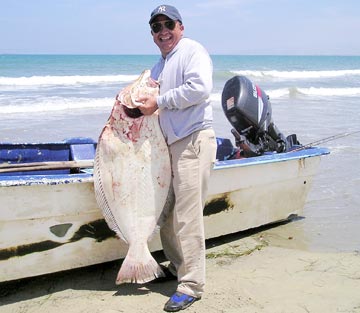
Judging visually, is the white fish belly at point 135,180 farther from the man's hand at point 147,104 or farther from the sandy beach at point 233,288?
the sandy beach at point 233,288

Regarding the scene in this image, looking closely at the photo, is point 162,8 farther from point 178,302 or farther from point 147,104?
point 178,302

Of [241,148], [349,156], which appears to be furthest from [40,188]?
[349,156]

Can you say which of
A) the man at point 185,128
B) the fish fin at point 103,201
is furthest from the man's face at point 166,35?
the fish fin at point 103,201

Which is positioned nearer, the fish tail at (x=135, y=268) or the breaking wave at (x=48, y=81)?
the fish tail at (x=135, y=268)

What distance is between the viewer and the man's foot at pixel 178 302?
349 centimetres

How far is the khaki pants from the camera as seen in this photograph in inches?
138

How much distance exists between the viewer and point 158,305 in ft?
11.8

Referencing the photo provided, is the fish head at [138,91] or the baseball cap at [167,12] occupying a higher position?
the baseball cap at [167,12]

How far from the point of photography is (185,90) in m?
3.26

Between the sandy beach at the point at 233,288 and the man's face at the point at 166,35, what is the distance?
1.83m

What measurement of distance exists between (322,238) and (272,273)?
3.67 feet

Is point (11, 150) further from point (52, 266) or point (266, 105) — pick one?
point (266, 105)

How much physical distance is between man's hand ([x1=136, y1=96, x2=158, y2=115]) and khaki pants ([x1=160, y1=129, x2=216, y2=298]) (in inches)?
11.8

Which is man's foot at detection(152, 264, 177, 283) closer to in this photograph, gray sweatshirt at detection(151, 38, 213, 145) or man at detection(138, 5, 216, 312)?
man at detection(138, 5, 216, 312)
